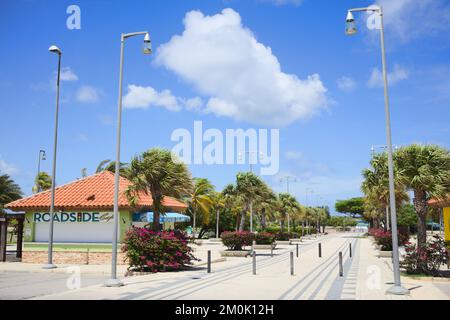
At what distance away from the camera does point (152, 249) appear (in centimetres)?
1905

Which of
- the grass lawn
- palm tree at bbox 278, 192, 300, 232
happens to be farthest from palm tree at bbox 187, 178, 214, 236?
the grass lawn

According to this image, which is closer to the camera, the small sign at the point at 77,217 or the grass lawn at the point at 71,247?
the grass lawn at the point at 71,247

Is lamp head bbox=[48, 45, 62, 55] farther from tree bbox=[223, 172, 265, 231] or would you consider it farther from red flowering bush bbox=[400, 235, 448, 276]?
tree bbox=[223, 172, 265, 231]

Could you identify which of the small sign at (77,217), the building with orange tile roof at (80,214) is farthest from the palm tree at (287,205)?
the small sign at (77,217)

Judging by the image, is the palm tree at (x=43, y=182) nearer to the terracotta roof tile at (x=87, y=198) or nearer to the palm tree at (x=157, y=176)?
the terracotta roof tile at (x=87, y=198)

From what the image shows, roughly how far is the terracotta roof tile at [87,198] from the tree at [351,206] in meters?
101

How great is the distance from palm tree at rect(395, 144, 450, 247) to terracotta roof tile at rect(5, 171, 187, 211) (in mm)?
13463

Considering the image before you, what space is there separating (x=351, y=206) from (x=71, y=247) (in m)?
110

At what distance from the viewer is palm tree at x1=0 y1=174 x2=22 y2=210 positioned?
43.0 meters

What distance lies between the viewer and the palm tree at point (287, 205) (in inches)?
2452

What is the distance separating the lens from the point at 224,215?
7219cm

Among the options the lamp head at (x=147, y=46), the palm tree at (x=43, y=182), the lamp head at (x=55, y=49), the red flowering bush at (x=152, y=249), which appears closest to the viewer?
the lamp head at (x=147, y=46)

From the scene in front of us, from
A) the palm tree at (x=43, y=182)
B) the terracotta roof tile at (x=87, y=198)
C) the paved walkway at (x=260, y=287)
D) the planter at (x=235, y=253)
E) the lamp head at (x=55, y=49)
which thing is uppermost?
the lamp head at (x=55, y=49)
